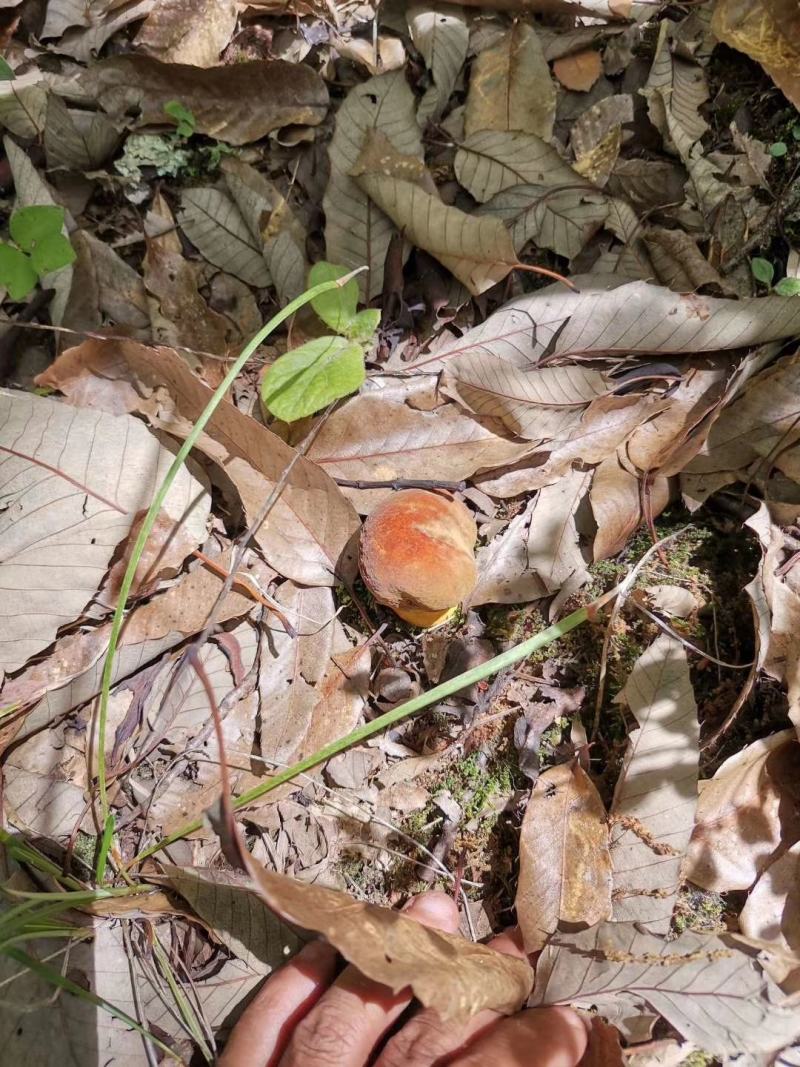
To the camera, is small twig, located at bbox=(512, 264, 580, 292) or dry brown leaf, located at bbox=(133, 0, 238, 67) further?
dry brown leaf, located at bbox=(133, 0, 238, 67)

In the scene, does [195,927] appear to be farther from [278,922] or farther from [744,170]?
[744,170]

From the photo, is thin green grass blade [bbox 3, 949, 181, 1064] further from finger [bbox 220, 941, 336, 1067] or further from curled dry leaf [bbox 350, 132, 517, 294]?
curled dry leaf [bbox 350, 132, 517, 294]

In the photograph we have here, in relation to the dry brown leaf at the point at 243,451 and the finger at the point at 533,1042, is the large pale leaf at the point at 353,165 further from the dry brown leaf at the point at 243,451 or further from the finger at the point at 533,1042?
the finger at the point at 533,1042

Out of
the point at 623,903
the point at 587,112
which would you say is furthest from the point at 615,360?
the point at 623,903

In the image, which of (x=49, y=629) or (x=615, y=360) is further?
(x=615, y=360)

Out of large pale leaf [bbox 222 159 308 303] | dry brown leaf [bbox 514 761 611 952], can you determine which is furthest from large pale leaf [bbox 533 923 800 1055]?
large pale leaf [bbox 222 159 308 303]

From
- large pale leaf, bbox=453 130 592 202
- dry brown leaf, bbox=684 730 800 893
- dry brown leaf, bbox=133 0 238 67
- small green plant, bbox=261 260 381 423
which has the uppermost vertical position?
dry brown leaf, bbox=133 0 238 67
